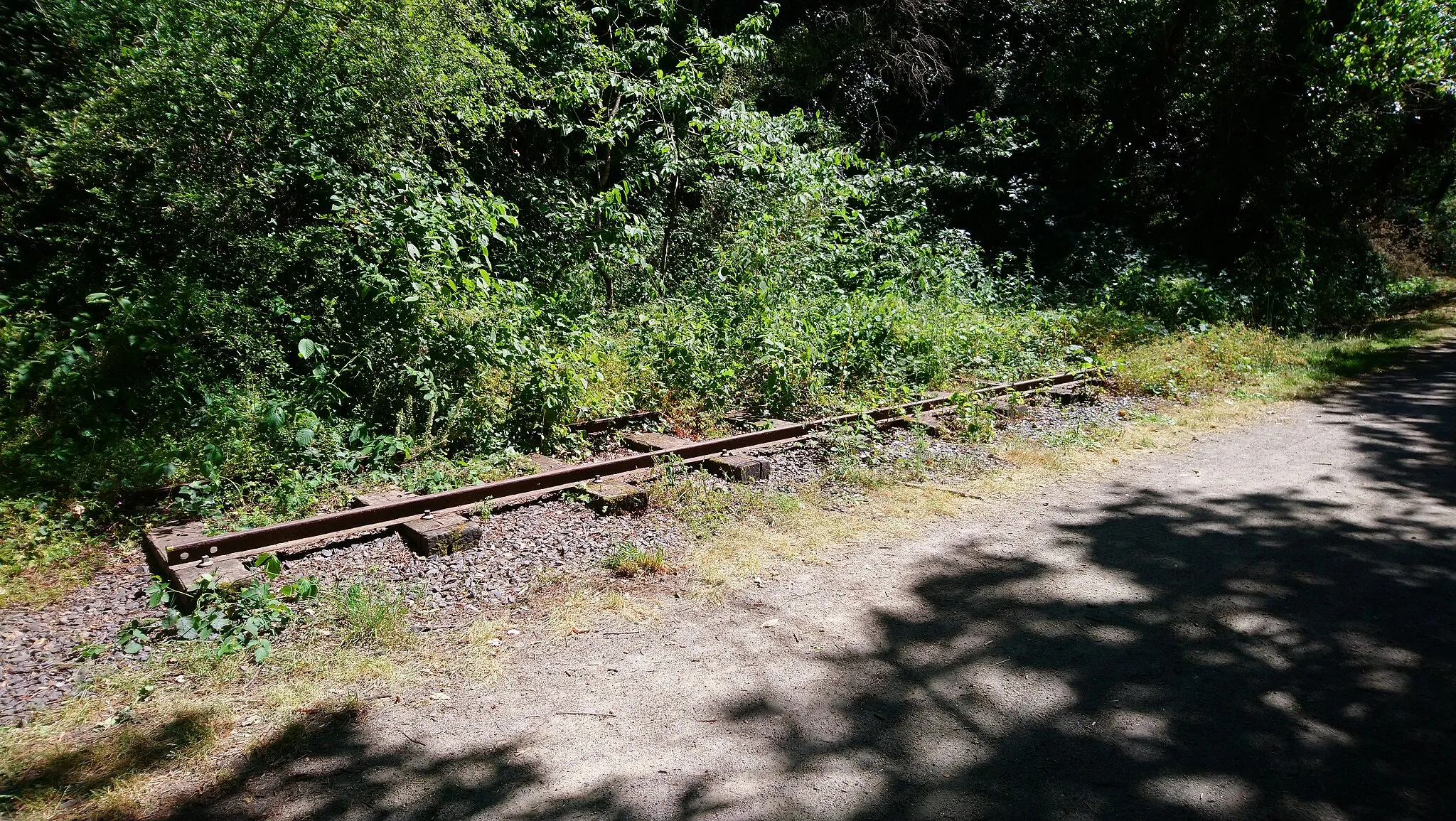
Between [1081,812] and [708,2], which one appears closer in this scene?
[1081,812]

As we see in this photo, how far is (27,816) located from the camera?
2.79 meters

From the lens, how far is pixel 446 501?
5500 millimetres

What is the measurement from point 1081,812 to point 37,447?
642 cm

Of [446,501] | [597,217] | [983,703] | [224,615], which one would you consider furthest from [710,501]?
[597,217]

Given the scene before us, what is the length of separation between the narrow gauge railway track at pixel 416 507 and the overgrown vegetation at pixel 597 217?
34 centimetres

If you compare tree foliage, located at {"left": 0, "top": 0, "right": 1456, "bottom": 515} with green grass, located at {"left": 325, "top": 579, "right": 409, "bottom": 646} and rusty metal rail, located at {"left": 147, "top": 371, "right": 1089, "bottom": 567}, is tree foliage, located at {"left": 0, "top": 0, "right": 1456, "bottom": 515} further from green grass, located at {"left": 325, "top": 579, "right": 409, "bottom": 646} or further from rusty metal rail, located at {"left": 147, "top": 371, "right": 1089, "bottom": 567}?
green grass, located at {"left": 325, "top": 579, "right": 409, "bottom": 646}

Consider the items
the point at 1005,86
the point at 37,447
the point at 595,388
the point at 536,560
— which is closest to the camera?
the point at 536,560

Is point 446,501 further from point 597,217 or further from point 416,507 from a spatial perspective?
point 597,217

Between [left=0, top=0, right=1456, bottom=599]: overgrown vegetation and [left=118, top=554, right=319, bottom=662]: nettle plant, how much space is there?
0.94 metres

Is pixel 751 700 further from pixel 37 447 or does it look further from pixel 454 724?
pixel 37 447

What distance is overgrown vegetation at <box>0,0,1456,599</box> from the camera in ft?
19.5

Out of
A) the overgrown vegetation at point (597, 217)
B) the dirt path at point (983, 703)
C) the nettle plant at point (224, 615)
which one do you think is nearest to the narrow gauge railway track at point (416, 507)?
the nettle plant at point (224, 615)

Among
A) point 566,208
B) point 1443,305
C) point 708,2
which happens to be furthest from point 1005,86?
point 1443,305

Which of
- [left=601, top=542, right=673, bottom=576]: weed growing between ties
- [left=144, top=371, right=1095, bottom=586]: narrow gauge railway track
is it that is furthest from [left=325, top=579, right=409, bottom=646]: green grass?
[left=601, top=542, right=673, bottom=576]: weed growing between ties
